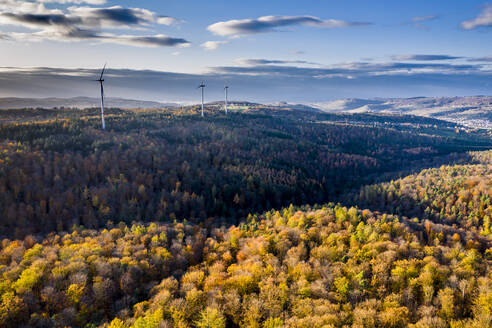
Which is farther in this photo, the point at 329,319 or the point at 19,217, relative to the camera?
the point at 19,217

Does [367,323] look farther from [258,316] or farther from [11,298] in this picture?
[11,298]

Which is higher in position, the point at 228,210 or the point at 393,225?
the point at 393,225

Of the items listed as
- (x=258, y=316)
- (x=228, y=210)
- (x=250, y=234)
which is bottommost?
Answer: (x=228, y=210)

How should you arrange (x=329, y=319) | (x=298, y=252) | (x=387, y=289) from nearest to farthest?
(x=329, y=319), (x=387, y=289), (x=298, y=252)

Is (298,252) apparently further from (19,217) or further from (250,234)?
(19,217)

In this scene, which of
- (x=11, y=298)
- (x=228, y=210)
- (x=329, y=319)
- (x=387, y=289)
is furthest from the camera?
(x=228, y=210)

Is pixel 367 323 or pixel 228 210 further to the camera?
Result: pixel 228 210

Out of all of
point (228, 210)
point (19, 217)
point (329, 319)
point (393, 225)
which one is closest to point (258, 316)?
point (329, 319)

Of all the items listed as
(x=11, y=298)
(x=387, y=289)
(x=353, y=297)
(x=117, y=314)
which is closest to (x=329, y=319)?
(x=353, y=297)

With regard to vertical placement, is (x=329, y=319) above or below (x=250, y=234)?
above
